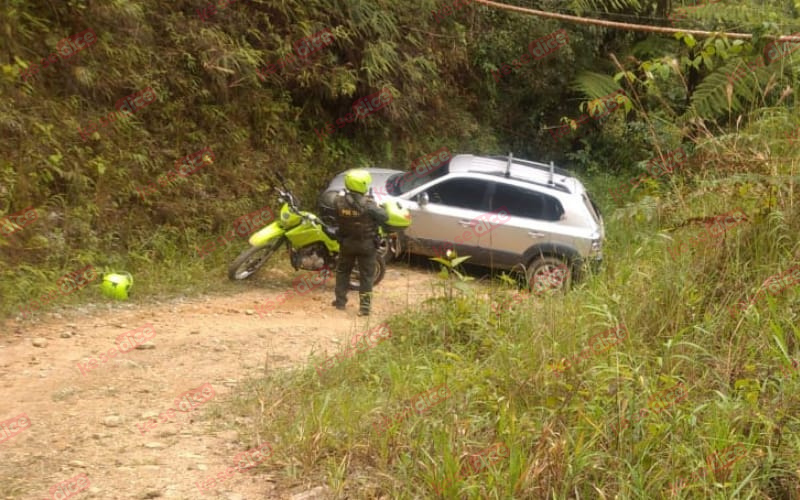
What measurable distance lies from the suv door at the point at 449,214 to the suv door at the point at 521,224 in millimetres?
199

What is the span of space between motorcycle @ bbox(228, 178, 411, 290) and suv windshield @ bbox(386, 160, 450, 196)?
182cm

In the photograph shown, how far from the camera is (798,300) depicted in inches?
188

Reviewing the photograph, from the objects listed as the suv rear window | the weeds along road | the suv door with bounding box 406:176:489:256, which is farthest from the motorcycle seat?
the suv rear window

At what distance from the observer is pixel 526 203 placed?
33.0 ft

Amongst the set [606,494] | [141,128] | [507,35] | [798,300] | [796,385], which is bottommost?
[606,494]

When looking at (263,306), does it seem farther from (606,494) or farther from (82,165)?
(606,494)

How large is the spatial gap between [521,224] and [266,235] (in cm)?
356

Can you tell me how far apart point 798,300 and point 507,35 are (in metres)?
10.7

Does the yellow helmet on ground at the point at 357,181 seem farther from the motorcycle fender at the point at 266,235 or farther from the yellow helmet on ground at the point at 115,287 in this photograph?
the yellow helmet on ground at the point at 115,287

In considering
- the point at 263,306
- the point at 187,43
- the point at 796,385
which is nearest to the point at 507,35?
the point at 187,43

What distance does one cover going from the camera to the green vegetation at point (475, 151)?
3.94 metres

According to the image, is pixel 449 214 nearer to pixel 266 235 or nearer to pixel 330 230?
pixel 330 230

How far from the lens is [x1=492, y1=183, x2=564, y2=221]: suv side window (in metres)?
9.95

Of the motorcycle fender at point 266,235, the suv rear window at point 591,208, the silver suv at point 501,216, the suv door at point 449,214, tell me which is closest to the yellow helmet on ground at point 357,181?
the motorcycle fender at point 266,235
